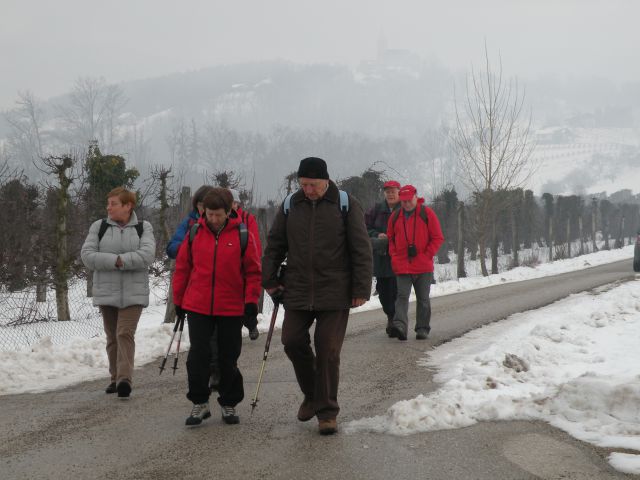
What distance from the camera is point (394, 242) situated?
952cm

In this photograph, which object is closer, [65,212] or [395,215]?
[395,215]

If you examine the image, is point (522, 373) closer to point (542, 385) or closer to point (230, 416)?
point (542, 385)

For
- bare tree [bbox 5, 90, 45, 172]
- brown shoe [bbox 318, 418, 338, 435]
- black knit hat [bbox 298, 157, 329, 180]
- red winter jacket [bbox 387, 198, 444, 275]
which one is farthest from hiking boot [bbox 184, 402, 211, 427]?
bare tree [bbox 5, 90, 45, 172]

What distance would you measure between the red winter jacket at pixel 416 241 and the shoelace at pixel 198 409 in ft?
14.7

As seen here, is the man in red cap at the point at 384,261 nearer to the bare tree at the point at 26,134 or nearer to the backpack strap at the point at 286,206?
the backpack strap at the point at 286,206

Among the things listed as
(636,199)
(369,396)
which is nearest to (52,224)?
(369,396)

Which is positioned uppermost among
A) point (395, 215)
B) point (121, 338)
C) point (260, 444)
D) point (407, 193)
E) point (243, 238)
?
point (407, 193)

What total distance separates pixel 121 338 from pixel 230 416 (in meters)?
1.64

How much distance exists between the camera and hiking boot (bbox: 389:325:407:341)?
938 cm

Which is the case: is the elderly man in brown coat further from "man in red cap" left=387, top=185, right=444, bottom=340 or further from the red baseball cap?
"man in red cap" left=387, top=185, right=444, bottom=340

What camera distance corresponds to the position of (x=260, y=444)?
4.84 meters

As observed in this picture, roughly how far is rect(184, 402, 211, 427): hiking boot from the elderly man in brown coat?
2.46 ft

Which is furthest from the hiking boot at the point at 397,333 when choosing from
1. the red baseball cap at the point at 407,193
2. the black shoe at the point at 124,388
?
the black shoe at the point at 124,388

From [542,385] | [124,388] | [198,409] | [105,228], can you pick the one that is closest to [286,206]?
[198,409]
